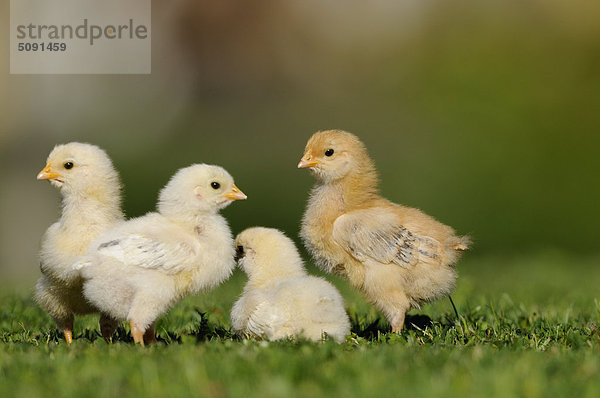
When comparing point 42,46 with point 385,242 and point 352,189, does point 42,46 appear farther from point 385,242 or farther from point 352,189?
point 385,242

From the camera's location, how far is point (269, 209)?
622 inches

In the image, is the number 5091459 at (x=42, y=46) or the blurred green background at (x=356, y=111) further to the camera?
the blurred green background at (x=356, y=111)

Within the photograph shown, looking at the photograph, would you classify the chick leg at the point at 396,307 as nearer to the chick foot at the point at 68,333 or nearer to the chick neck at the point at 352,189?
the chick neck at the point at 352,189

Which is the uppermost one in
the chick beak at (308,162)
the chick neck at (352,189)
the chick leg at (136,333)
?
the chick beak at (308,162)

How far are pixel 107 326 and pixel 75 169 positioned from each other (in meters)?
1.15

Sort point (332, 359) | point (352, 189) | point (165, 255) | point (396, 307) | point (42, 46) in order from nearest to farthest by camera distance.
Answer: point (332, 359), point (165, 255), point (396, 307), point (352, 189), point (42, 46)

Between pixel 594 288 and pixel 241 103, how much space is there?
48.2 ft

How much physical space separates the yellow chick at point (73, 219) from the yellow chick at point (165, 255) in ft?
0.87

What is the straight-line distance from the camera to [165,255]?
5.09 meters

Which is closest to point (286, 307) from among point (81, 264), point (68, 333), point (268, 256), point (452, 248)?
point (268, 256)

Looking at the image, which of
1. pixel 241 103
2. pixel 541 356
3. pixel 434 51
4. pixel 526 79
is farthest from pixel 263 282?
pixel 241 103

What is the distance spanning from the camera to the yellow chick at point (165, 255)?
5.00 metres

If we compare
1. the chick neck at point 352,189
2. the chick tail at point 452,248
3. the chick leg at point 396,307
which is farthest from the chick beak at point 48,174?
the chick tail at point 452,248

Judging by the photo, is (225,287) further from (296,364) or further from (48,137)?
(48,137)
